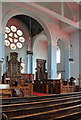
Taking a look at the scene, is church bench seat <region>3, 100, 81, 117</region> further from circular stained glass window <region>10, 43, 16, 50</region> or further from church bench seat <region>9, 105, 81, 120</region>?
circular stained glass window <region>10, 43, 16, 50</region>

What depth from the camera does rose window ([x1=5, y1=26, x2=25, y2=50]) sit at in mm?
14942

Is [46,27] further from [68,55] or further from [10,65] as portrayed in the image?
[10,65]

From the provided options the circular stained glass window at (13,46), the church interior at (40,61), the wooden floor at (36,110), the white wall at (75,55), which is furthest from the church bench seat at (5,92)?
the circular stained glass window at (13,46)

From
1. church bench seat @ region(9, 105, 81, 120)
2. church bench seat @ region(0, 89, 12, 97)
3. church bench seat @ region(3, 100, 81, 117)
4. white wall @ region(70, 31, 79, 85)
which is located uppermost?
white wall @ region(70, 31, 79, 85)

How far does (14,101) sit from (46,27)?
8908 mm

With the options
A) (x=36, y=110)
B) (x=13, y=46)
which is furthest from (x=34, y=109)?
(x=13, y=46)

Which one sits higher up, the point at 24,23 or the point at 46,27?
the point at 24,23

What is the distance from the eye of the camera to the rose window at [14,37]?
14.9m

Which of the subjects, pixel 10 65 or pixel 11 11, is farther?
pixel 10 65

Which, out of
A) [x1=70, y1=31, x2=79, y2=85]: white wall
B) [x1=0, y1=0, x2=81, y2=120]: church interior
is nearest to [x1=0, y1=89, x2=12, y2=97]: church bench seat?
[x1=0, y1=0, x2=81, y2=120]: church interior

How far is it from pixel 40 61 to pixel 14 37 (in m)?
4.80

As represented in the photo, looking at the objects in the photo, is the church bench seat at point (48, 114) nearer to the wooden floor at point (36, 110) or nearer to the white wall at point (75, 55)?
the wooden floor at point (36, 110)

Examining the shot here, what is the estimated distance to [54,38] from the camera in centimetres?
1282

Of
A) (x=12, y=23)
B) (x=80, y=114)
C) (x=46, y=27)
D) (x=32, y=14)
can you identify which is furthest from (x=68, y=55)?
(x=80, y=114)
